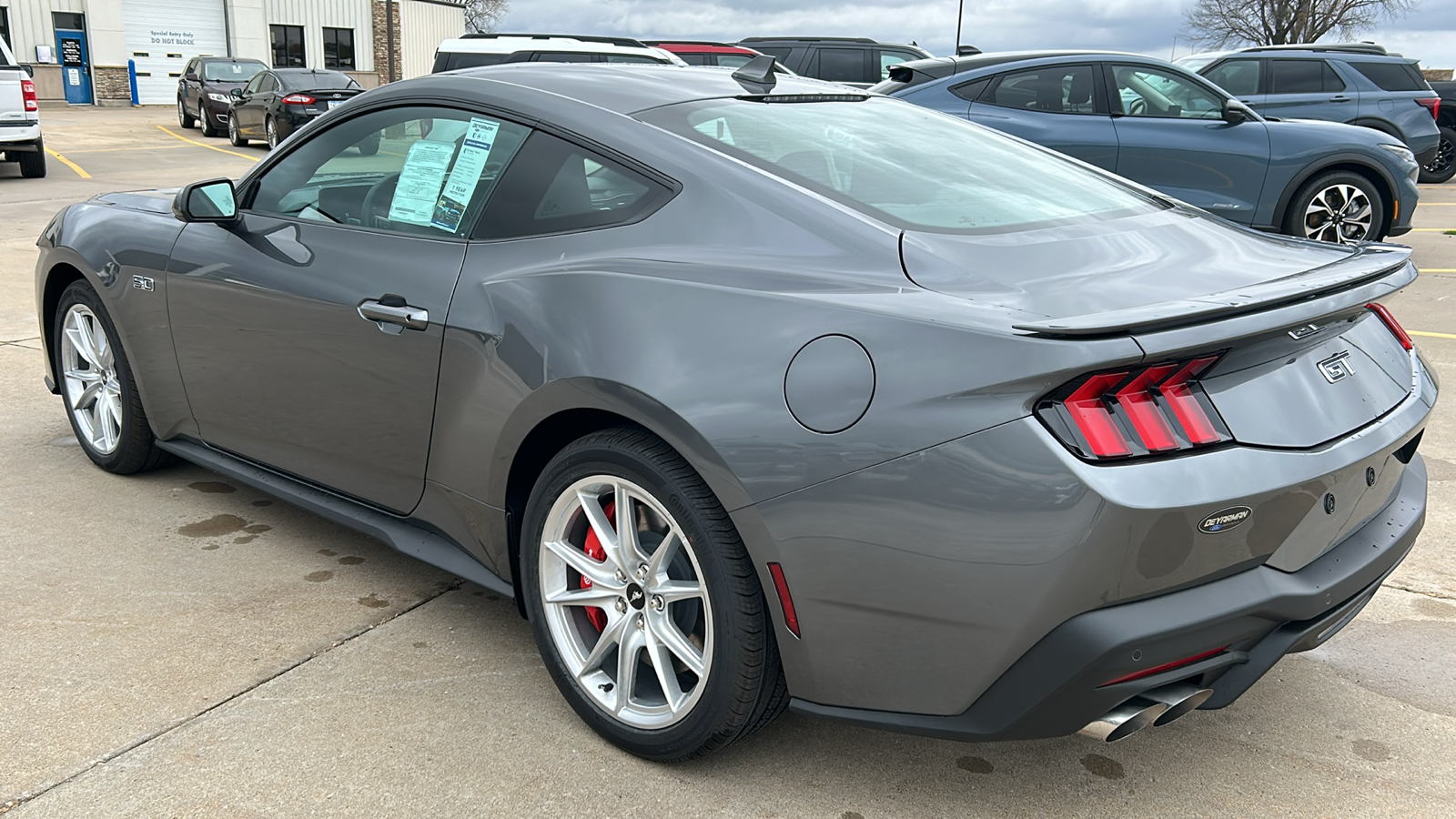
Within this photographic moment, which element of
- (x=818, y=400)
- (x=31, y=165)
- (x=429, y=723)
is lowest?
(x=31, y=165)

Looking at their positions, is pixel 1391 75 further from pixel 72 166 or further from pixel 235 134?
pixel 235 134

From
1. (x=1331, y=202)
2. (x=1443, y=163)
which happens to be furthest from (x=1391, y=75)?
(x=1331, y=202)

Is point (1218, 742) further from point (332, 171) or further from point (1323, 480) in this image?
point (332, 171)

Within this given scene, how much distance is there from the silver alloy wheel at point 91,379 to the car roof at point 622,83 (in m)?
1.76

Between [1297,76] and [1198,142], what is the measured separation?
608 centimetres

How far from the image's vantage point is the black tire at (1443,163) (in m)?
17.5

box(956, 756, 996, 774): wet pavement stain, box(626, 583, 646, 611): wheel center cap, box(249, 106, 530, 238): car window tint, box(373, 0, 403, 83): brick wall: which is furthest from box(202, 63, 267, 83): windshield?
box(956, 756, 996, 774): wet pavement stain

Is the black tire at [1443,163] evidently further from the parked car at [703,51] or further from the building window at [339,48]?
the building window at [339,48]

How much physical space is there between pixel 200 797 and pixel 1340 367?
2436 mm

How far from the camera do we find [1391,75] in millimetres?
13875

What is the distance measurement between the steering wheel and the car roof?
0.79 feet

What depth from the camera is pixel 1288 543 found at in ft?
6.88

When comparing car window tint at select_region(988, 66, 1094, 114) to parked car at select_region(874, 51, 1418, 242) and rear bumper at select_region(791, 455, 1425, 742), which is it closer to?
Result: parked car at select_region(874, 51, 1418, 242)

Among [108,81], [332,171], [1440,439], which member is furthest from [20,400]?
[108,81]
